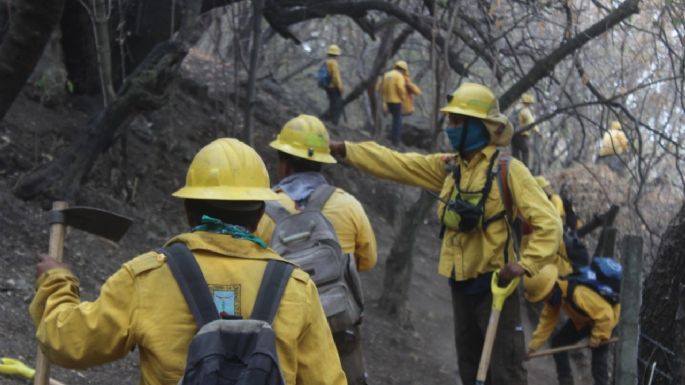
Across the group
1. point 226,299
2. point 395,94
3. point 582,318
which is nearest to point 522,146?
point 582,318

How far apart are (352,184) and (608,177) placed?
145 inches

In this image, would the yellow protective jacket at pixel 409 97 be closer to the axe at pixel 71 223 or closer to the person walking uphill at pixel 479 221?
the person walking uphill at pixel 479 221

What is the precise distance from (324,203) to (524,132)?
6566 millimetres

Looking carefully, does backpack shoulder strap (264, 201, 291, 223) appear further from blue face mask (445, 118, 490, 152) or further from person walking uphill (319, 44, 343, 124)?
person walking uphill (319, 44, 343, 124)

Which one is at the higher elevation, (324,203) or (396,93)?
(324,203)

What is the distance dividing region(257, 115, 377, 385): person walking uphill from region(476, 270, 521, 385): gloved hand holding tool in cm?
72

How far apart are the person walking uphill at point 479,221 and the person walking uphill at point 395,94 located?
42.0 ft

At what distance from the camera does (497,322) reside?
5785 millimetres

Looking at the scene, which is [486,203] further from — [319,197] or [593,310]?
[593,310]

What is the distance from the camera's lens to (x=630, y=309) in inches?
169

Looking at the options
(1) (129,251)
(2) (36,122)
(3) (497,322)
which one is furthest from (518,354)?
(2) (36,122)

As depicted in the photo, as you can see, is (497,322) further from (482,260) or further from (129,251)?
(129,251)

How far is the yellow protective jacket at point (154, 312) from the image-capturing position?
298cm

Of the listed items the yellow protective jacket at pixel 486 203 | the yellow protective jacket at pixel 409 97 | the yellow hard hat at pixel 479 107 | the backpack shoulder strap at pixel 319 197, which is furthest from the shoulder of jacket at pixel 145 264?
the yellow protective jacket at pixel 409 97
